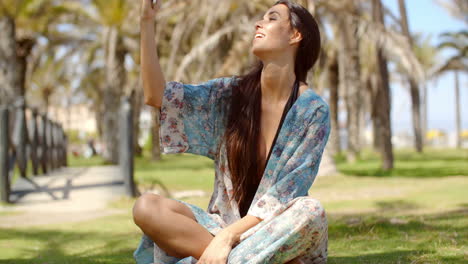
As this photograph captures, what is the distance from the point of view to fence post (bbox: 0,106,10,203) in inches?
364

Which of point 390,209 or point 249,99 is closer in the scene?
point 249,99

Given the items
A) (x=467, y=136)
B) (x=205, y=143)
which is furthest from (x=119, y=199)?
(x=467, y=136)

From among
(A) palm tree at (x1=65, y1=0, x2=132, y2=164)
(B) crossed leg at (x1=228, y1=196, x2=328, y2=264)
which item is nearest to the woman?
(B) crossed leg at (x1=228, y1=196, x2=328, y2=264)

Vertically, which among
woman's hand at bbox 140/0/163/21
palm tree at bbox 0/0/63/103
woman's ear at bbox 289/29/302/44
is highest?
palm tree at bbox 0/0/63/103

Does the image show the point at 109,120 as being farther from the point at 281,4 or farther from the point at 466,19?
the point at 281,4

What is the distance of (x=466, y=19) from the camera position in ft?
81.7

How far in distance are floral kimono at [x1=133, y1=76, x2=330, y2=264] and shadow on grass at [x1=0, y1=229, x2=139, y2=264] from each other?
1.27 meters

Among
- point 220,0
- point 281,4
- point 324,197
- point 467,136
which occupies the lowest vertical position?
point 467,136

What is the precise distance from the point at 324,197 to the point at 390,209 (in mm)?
1931

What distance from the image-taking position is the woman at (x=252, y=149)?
3.07 metres

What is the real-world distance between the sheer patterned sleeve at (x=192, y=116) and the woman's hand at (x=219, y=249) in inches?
23.1

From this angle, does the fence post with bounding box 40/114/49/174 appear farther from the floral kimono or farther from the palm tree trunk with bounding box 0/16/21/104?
the floral kimono

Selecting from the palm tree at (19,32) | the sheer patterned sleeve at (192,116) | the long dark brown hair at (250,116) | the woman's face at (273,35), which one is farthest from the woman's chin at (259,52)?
the palm tree at (19,32)

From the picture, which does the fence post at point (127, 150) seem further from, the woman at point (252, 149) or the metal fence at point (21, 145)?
the woman at point (252, 149)
